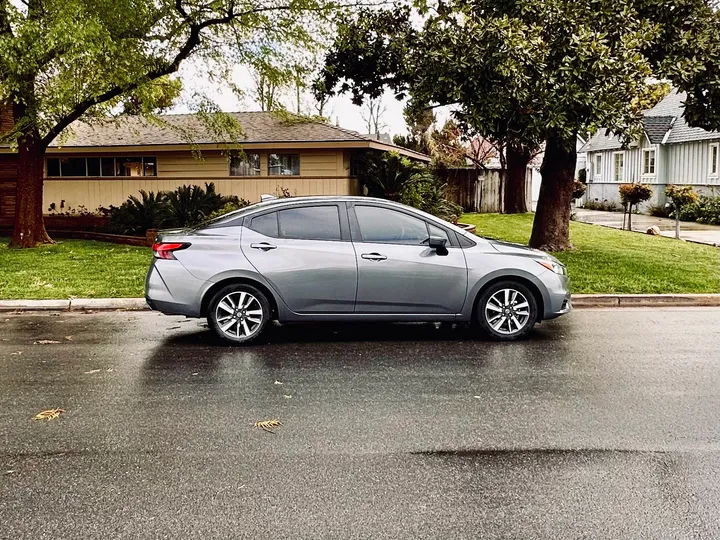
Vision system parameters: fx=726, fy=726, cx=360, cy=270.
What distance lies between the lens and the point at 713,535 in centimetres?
355

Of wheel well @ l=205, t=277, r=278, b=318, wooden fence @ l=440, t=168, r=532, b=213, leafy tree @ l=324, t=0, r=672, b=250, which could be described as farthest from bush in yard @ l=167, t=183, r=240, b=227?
wooden fence @ l=440, t=168, r=532, b=213

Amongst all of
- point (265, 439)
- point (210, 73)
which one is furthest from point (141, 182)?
point (265, 439)

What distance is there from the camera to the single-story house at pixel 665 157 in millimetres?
29906

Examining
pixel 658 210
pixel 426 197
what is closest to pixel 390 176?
pixel 426 197

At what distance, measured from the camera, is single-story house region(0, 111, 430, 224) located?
Answer: 72.5 feet

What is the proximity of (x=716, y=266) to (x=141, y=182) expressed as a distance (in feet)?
56.8

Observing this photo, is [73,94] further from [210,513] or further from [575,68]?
[210,513]

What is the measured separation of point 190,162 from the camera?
77.2 ft

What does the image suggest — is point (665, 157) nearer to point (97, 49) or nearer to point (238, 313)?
point (97, 49)

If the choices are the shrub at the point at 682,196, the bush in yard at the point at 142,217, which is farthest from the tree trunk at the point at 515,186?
the bush in yard at the point at 142,217

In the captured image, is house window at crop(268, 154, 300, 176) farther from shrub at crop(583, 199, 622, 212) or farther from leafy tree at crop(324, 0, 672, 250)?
shrub at crop(583, 199, 622, 212)

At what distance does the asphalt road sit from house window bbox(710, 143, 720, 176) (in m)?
23.9

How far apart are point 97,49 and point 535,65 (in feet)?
26.9

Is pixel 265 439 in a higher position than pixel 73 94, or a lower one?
lower
